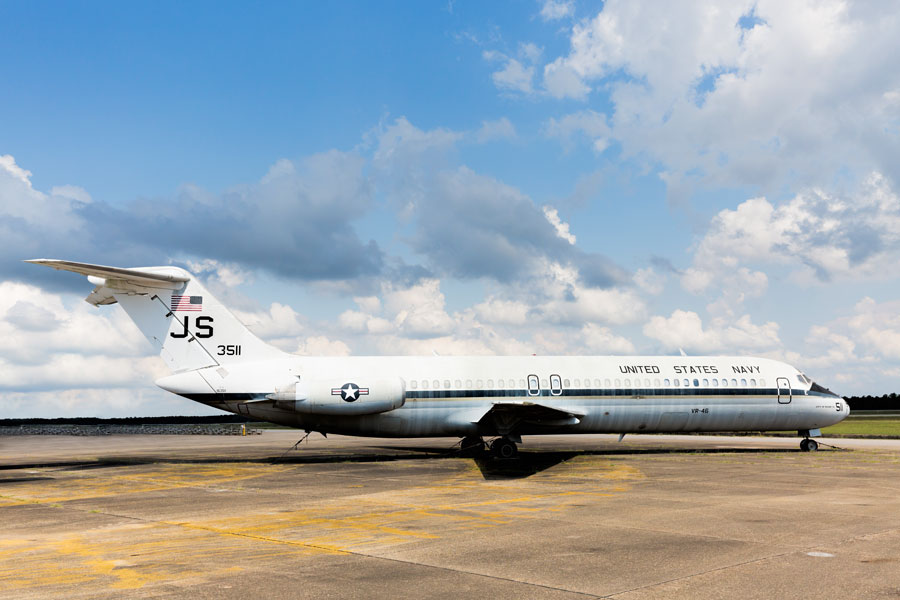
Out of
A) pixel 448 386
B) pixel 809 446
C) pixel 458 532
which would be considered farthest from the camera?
pixel 809 446

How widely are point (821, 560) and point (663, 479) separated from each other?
9.23 metres

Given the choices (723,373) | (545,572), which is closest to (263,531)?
(545,572)

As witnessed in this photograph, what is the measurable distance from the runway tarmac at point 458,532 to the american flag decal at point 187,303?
5.21 metres

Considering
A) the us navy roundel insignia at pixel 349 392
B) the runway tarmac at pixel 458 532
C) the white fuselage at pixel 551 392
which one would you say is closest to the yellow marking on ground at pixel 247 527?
the runway tarmac at pixel 458 532

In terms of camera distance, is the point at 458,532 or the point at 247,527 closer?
the point at 458,532

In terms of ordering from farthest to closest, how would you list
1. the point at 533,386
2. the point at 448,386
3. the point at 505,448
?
the point at 533,386 < the point at 448,386 < the point at 505,448

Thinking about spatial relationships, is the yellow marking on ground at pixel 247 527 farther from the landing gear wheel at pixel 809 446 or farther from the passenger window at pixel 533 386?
the landing gear wheel at pixel 809 446

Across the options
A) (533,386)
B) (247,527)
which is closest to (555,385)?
(533,386)

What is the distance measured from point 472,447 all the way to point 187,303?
1234cm

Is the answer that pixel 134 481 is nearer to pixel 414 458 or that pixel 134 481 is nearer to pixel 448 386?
pixel 414 458

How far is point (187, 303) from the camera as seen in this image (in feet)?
72.9

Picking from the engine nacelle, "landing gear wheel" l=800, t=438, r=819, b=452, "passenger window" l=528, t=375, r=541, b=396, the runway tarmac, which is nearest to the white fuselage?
"passenger window" l=528, t=375, r=541, b=396

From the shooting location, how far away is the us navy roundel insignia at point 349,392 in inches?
Result: 851

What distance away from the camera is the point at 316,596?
7.08 m
